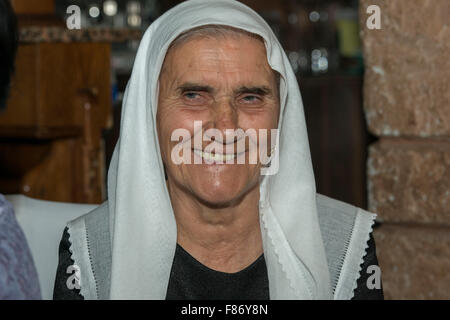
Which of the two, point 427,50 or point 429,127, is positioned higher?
point 427,50

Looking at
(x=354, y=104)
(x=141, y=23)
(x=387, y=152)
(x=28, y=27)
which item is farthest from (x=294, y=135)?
Answer: (x=141, y=23)

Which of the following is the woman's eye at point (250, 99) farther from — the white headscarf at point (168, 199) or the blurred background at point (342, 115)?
the blurred background at point (342, 115)

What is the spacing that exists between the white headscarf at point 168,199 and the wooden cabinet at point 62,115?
1.63m

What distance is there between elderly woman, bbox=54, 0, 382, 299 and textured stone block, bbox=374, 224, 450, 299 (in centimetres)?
45

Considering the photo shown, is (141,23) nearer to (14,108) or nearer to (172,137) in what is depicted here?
(14,108)

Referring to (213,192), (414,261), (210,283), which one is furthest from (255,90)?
(414,261)

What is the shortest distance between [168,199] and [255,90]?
31 cm

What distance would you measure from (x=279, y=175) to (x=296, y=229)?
0.15 metres

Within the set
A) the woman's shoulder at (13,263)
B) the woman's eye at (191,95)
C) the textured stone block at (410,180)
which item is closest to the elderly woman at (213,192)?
the woman's eye at (191,95)

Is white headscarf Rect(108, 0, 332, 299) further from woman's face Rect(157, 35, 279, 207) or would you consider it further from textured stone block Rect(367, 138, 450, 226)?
textured stone block Rect(367, 138, 450, 226)

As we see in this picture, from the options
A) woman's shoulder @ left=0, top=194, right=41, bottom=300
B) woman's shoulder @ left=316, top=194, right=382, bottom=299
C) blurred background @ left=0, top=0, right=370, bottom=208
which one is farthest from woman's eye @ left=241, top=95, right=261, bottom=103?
blurred background @ left=0, top=0, right=370, bottom=208

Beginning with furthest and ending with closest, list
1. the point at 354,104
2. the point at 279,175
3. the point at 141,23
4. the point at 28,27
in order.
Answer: the point at 141,23 → the point at 354,104 → the point at 28,27 → the point at 279,175

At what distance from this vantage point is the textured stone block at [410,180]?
7.03 feet

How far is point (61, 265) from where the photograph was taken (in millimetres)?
1774
